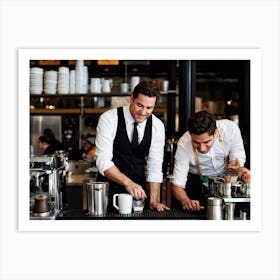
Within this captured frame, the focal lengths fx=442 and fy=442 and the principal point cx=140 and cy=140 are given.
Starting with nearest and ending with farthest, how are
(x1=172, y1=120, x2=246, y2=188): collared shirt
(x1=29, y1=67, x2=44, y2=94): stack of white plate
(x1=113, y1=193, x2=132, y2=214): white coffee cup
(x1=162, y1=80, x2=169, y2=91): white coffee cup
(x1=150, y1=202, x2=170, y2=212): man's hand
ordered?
(x1=113, y1=193, x2=132, y2=214): white coffee cup, (x1=150, y1=202, x2=170, y2=212): man's hand, (x1=172, y1=120, x2=246, y2=188): collared shirt, (x1=29, y1=67, x2=44, y2=94): stack of white plate, (x1=162, y1=80, x2=169, y2=91): white coffee cup

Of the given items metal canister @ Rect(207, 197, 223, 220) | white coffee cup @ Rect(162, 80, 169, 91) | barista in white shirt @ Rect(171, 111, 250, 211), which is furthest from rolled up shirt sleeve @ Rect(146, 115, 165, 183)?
white coffee cup @ Rect(162, 80, 169, 91)

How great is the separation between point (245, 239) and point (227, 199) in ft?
0.66

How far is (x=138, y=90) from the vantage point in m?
2.41

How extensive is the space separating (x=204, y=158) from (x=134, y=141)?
46 centimetres

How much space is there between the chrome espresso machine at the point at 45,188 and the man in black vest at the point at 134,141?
0.29 meters

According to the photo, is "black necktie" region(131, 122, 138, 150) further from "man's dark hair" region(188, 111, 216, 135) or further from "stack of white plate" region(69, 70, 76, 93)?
"stack of white plate" region(69, 70, 76, 93)

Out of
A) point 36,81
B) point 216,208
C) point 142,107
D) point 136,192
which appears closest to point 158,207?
point 136,192

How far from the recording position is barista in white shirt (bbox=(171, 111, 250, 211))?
8.30 feet

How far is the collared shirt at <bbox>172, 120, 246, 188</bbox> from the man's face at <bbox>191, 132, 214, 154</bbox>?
13 cm
